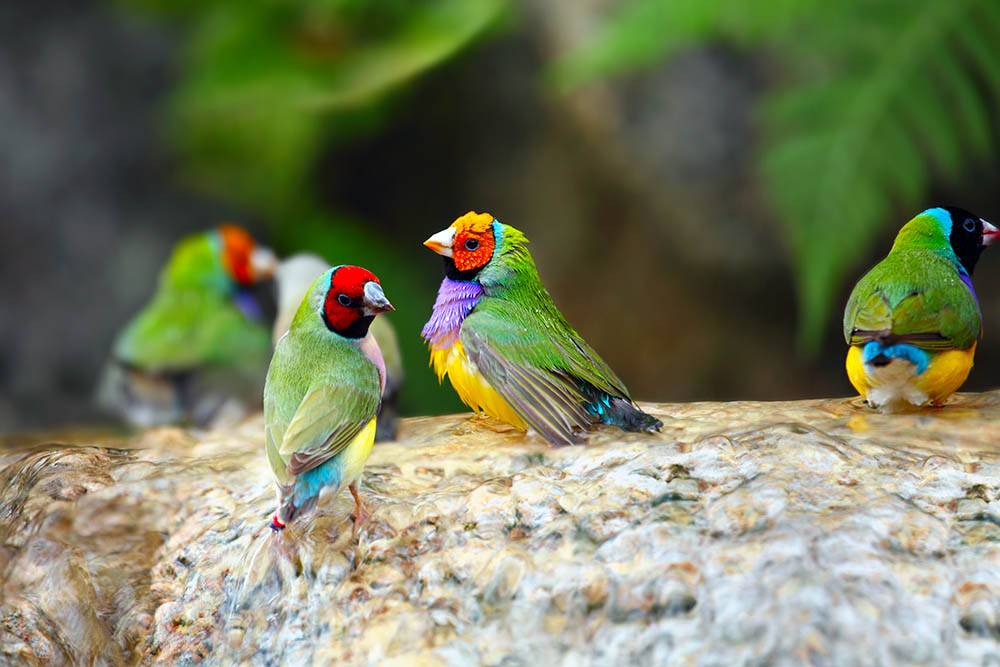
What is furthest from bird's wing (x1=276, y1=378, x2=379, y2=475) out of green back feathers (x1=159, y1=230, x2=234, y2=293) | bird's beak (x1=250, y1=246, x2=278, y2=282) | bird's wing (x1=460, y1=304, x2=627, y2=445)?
green back feathers (x1=159, y1=230, x2=234, y2=293)

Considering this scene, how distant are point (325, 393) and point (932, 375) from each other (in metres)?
1.39

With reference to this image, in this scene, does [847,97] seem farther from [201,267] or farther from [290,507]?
[290,507]

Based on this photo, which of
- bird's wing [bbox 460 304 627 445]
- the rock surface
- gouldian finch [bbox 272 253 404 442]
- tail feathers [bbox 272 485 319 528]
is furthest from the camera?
gouldian finch [bbox 272 253 404 442]

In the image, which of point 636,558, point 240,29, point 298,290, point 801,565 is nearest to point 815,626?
point 801,565

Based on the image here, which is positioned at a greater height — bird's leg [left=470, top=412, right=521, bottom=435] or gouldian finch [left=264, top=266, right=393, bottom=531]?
gouldian finch [left=264, top=266, right=393, bottom=531]

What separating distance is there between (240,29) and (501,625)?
437cm

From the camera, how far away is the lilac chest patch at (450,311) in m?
2.24

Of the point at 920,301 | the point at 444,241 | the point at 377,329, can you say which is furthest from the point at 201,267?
the point at 920,301

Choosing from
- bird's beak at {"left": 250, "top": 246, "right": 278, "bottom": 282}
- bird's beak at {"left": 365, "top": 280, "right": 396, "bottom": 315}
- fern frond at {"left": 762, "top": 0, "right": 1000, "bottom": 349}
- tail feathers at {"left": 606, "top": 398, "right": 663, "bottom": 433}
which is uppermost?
fern frond at {"left": 762, "top": 0, "right": 1000, "bottom": 349}

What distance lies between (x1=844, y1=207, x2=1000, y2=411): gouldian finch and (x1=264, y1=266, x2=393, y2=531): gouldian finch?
3.64ft

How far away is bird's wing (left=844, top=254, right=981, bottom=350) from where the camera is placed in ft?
7.24

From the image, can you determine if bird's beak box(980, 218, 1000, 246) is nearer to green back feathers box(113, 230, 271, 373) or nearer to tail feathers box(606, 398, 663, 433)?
tail feathers box(606, 398, 663, 433)

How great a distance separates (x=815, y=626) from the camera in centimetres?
167

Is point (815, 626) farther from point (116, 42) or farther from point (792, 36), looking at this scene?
point (116, 42)
